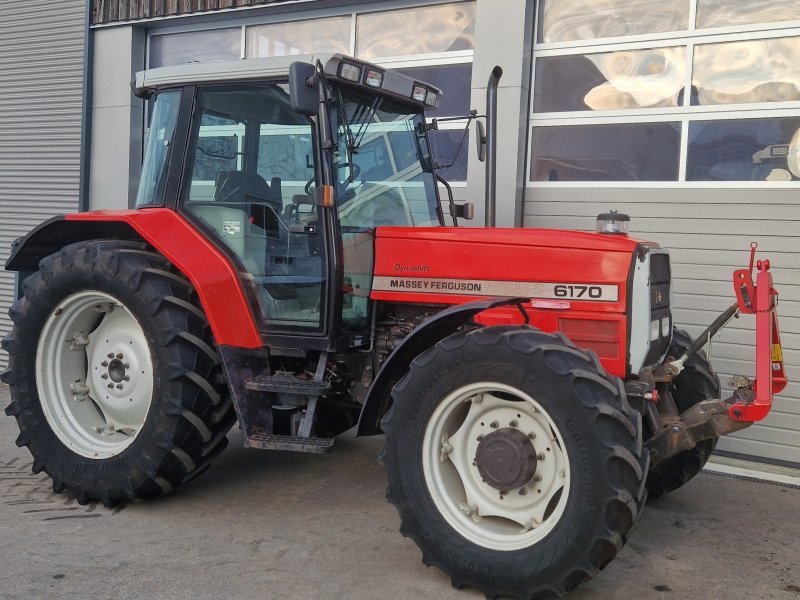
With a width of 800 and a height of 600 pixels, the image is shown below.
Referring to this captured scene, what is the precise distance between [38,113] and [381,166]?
18.8 feet

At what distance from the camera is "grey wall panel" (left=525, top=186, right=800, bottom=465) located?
5.56 m

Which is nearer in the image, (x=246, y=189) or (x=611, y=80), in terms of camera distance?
(x=246, y=189)

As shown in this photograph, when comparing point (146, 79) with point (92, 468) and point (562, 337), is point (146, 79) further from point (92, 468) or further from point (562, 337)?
point (562, 337)

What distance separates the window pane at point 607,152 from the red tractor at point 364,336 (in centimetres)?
171

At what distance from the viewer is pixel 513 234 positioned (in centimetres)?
395

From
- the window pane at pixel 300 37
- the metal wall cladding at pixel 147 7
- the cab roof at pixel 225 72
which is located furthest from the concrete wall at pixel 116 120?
the cab roof at pixel 225 72

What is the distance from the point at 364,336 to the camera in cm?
431

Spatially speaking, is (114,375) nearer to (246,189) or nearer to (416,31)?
(246,189)

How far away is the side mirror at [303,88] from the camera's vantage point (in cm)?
384

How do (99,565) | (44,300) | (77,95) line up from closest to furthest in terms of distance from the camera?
(99,565)
(44,300)
(77,95)

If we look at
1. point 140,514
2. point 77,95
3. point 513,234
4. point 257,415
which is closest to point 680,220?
point 513,234

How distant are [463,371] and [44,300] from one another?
252 cm

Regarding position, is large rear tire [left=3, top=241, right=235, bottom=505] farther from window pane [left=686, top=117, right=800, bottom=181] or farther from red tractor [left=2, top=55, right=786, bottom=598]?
window pane [left=686, top=117, right=800, bottom=181]

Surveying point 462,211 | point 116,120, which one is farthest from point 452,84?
point 116,120
